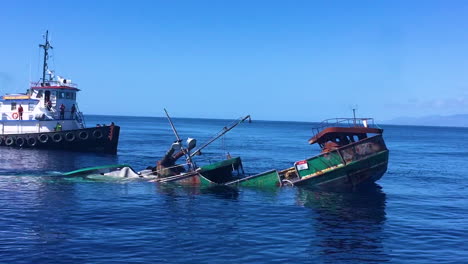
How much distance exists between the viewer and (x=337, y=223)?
65.2 ft

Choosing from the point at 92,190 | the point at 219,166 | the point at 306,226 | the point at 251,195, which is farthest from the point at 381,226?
the point at 92,190

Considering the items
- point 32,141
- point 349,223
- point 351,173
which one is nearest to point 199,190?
point 351,173

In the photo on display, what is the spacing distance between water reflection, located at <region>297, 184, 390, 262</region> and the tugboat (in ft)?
97.2

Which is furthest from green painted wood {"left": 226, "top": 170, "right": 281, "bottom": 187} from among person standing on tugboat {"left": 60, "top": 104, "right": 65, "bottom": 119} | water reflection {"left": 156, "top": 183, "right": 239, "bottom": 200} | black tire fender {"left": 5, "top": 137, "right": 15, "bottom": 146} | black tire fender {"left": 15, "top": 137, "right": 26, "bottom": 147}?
black tire fender {"left": 5, "top": 137, "right": 15, "bottom": 146}

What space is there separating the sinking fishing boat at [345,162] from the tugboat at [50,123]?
28.7 m

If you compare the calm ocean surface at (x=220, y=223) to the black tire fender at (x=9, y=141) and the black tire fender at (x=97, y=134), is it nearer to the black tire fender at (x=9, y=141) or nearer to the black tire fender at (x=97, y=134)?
the black tire fender at (x=97, y=134)

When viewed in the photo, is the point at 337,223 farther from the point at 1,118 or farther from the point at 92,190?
the point at 1,118

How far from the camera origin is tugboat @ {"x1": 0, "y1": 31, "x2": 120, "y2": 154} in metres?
47.8

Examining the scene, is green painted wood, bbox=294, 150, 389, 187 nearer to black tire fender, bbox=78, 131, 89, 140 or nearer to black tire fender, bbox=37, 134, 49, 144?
black tire fender, bbox=78, 131, 89, 140

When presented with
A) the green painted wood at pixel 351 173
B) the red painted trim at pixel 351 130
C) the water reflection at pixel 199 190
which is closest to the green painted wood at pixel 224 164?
the water reflection at pixel 199 190

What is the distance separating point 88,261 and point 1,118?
44192 millimetres

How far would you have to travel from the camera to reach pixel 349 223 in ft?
65.4

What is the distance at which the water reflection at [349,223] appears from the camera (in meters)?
15.8

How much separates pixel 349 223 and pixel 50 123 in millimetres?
39511
